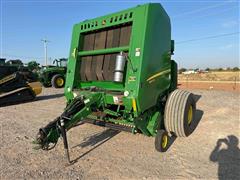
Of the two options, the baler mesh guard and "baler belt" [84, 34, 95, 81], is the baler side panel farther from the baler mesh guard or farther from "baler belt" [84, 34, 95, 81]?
"baler belt" [84, 34, 95, 81]

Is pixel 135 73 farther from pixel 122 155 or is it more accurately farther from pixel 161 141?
pixel 122 155

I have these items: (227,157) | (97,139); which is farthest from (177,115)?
(97,139)

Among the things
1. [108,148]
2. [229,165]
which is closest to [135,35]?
[108,148]

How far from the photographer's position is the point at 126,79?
4.23 metres

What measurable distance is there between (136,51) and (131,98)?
841mm

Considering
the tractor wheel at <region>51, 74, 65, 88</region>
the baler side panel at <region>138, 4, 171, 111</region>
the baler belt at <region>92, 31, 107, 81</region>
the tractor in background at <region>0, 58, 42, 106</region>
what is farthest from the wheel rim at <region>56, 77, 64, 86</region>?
the baler side panel at <region>138, 4, 171, 111</region>

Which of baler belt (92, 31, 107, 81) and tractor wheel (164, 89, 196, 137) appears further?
baler belt (92, 31, 107, 81)

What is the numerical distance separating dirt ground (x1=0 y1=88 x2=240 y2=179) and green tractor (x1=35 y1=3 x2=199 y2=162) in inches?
12.7

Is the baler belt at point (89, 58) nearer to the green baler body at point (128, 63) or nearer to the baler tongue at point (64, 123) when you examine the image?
the green baler body at point (128, 63)

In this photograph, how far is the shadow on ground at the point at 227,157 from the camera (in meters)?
3.54

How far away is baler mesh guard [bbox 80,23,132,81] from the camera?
15.6 feet

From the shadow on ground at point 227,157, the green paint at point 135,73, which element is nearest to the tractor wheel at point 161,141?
the green paint at point 135,73

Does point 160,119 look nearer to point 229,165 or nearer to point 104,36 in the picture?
point 229,165

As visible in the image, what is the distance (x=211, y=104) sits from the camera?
800 centimetres
